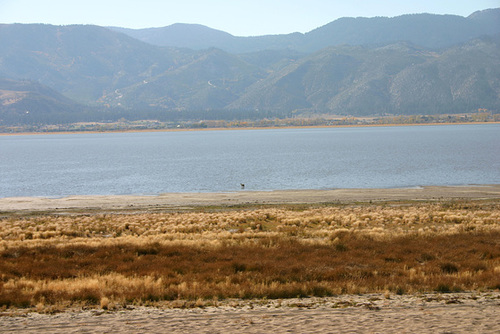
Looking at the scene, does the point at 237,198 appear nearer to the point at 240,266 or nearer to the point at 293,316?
the point at 240,266

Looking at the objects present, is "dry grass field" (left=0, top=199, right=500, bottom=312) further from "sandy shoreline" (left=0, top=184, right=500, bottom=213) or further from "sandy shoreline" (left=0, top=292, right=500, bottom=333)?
"sandy shoreline" (left=0, top=184, right=500, bottom=213)

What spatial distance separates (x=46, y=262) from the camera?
60.4ft

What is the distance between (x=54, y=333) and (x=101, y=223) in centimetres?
2242

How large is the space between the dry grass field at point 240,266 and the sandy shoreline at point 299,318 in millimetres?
706

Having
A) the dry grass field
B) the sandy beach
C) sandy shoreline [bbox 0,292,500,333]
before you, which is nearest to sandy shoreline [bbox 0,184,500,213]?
the dry grass field

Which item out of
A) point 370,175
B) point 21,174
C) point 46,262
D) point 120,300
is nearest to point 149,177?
point 21,174

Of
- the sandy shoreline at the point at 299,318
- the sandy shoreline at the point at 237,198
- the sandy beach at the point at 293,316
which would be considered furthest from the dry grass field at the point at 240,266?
the sandy shoreline at the point at 237,198

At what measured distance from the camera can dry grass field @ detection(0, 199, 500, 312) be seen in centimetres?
1444

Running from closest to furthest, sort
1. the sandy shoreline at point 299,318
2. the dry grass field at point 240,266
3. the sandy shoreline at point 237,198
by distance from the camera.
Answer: the sandy shoreline at point 299,318 < the dry grass field at point 240,266 < the sandy shoreline at point 237,198

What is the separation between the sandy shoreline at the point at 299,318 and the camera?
37.8 feet

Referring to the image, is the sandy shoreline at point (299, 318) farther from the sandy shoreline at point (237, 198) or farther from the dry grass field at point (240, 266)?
the sandy shoreline at point (237, 198)

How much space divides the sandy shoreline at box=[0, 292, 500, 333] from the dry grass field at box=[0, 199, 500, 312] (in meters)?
0.71

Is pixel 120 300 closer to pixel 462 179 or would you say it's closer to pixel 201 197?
pixel 201 197

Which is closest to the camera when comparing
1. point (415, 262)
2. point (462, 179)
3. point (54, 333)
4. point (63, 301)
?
point (54, 333)
